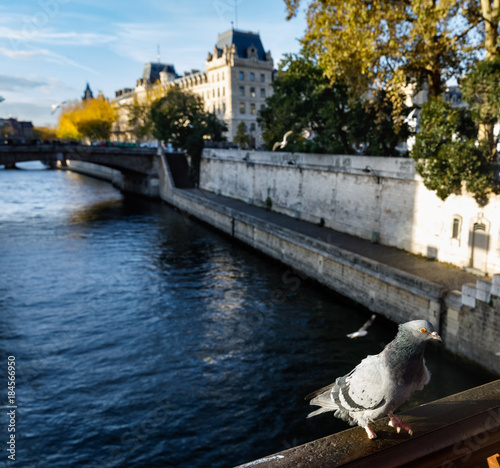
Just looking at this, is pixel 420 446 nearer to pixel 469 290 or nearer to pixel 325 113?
pixel 469 290

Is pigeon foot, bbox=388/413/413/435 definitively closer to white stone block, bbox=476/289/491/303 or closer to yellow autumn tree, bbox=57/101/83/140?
white stone block, bbox=476/289/491/303

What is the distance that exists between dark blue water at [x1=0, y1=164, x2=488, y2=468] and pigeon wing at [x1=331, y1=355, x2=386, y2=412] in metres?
8.44

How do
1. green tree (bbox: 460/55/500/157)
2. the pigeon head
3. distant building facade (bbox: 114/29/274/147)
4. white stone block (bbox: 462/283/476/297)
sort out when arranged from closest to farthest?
the pigeon head < white stone block (bbox: 462/283/476/297) < green tree (bbox: 460/55/500/157) < distant building facade (bbox: 114/29/274/147)

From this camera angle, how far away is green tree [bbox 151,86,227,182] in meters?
50.5

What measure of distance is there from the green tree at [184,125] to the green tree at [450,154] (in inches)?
1340

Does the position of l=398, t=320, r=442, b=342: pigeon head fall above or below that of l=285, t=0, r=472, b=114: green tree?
below

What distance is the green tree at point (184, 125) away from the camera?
50.5m

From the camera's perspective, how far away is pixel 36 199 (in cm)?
5366

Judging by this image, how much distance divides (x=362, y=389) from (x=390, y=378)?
8.1 inches

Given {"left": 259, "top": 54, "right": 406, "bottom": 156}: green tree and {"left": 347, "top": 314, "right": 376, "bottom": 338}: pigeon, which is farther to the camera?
{"left": 259, "top": 54, "right": 406, "bottom": 156}: green tree

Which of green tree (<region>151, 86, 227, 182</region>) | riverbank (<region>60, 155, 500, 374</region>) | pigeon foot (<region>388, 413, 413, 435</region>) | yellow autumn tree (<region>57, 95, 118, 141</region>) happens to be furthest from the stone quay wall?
yellow autumn tree (<region>57, 95, 118, 141</region>)

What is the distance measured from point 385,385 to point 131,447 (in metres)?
Result: 9.75

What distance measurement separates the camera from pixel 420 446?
2133 millimetres

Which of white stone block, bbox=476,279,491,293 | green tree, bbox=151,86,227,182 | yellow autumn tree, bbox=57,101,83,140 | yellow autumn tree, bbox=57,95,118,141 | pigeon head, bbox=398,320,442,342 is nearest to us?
pigeon head, bbox=398,320,442,342
